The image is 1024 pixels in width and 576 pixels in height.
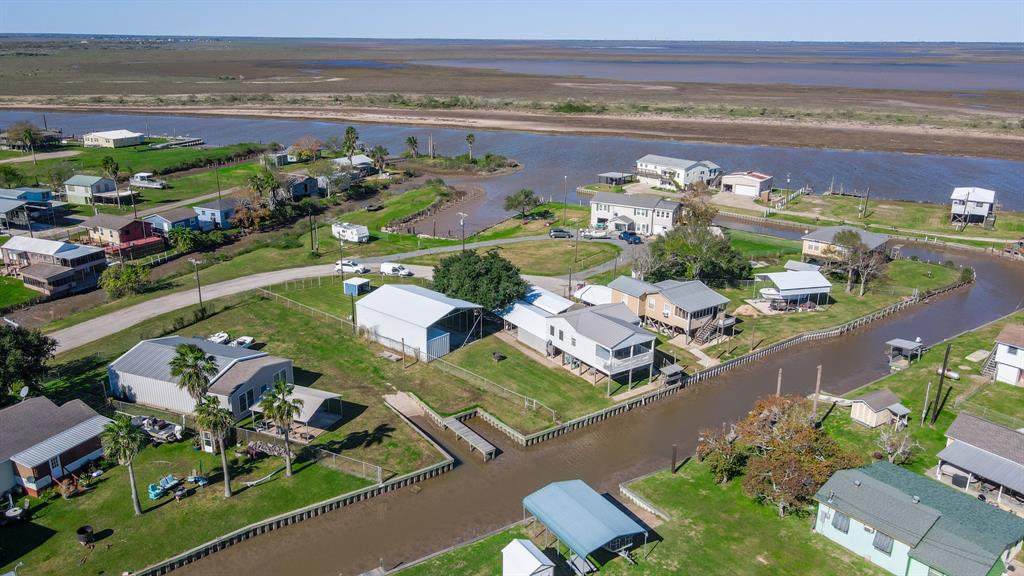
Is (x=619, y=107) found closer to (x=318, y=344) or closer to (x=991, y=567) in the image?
(x=318, y=344)

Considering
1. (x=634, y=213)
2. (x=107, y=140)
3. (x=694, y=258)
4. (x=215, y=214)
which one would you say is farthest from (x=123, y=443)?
(x=107, y=140)

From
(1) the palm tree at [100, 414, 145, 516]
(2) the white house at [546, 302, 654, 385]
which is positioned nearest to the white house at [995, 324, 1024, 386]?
(2) the white house at [546, 302, 654, 385]

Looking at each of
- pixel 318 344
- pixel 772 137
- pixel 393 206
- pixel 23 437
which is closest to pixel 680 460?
pixel 318 344

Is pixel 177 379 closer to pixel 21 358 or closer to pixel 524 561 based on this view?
pixel 21 358

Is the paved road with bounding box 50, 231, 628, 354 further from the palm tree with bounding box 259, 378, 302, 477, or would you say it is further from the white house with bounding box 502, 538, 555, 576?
the white house with bounding box 502, 538, 555, 576

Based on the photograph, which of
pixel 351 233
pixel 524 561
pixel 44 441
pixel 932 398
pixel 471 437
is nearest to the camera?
pixel 524 561
